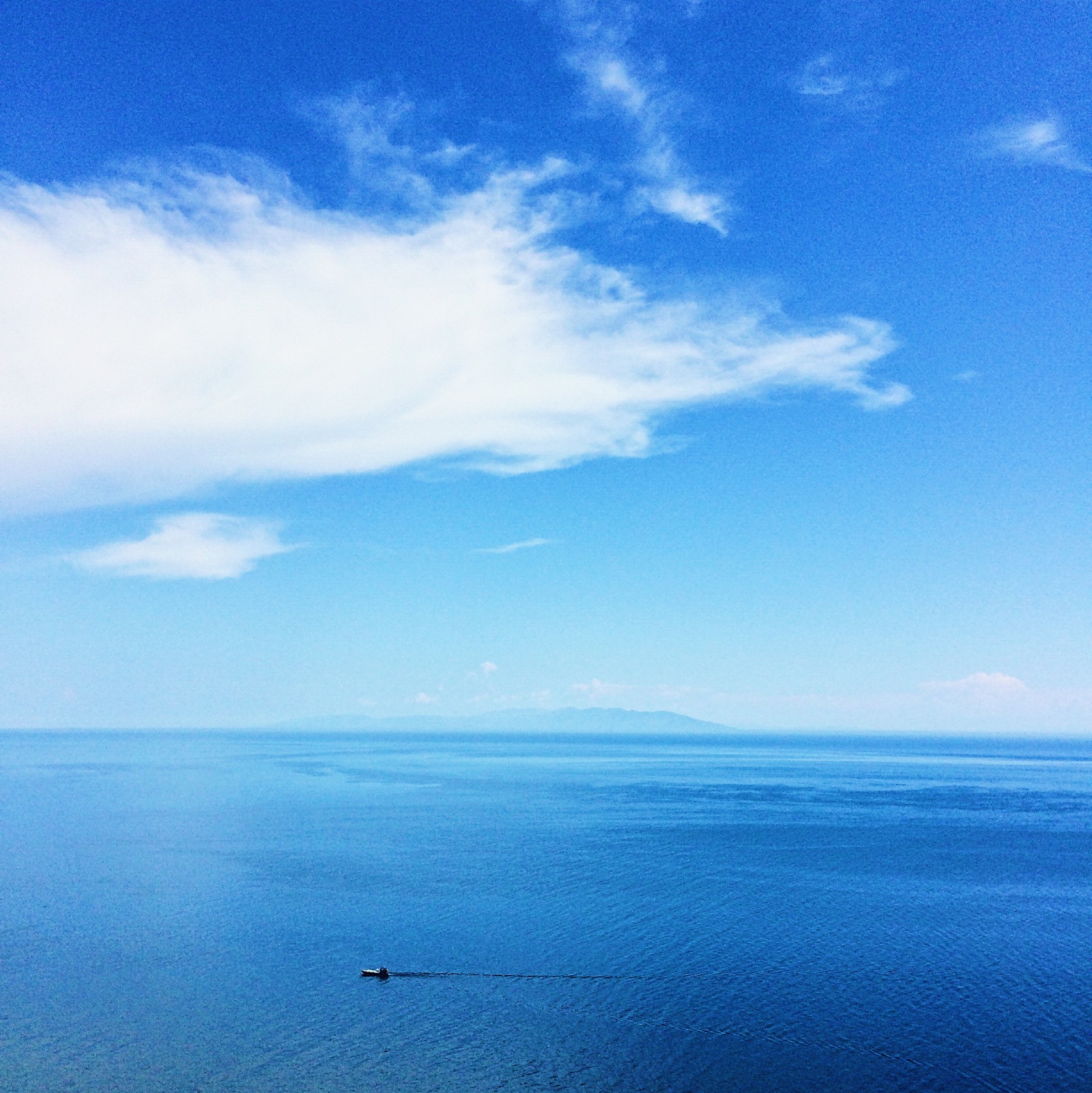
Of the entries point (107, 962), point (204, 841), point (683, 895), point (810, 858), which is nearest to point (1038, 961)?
point (683, 895)

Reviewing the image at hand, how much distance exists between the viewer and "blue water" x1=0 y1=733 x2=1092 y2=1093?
80.3 feet

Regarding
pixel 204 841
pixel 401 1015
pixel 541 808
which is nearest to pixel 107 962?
pixel 401 1015

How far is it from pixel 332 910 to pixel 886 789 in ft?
280

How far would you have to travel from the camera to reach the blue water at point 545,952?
24.5m

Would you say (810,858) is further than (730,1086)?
Yes

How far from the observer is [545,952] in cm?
3431

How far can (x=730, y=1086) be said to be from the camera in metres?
23.2

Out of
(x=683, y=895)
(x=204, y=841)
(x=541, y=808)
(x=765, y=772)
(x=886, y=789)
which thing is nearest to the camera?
(x=683, y=895)

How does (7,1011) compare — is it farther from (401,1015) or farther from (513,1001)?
(513,1001)

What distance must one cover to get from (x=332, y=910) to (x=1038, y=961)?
31.5 m

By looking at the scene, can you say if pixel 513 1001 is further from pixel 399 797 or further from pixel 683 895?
pixel 399 797

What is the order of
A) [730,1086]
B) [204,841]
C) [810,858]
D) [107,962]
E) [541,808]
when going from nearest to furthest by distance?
[730,1086], [107,962], [810,858], [204,841], [541,808]

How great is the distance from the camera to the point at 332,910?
40.4 m

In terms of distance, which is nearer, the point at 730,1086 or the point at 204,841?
the point at 730,1086
